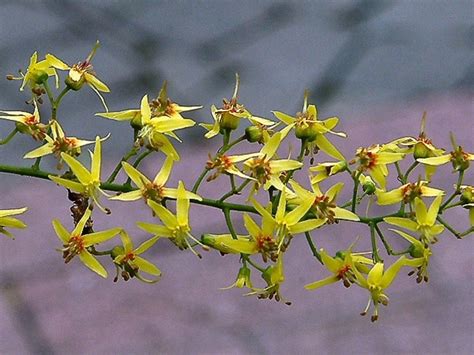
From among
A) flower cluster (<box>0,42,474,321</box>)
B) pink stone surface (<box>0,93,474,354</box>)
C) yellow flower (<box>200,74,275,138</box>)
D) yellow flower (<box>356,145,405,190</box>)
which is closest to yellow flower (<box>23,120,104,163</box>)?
flower cluster (<box>0,42,474,321</box>)

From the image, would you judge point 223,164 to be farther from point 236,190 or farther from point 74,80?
point 74,80

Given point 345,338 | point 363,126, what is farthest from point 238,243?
Result: point 363,126

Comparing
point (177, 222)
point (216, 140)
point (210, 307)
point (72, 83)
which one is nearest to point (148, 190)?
point (177, 222)

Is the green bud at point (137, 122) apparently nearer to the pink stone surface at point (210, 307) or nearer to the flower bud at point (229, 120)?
the flower bud at point (229, 120)

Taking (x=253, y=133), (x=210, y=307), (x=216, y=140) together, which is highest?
(x=253, y=133)

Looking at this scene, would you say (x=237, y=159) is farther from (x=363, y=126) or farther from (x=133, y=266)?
(x=363, y=126)

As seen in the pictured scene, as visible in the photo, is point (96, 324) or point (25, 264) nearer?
point (96, 324)
